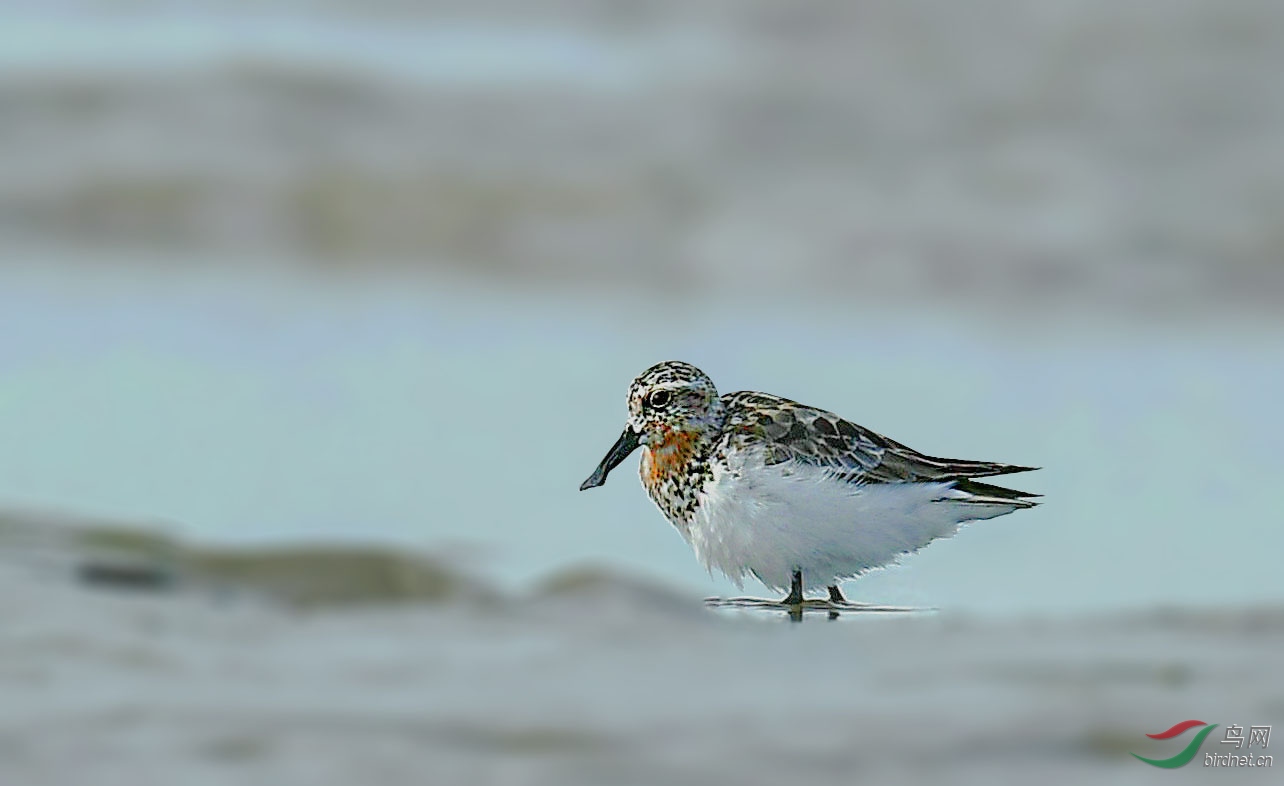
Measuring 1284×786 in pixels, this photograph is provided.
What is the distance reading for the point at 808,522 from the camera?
6.04ft

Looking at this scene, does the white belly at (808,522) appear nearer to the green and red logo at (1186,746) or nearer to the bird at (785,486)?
the bird at (785,486)

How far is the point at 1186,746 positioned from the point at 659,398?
7.09ft

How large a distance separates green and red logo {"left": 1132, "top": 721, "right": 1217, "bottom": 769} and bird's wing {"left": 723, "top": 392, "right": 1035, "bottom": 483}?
1.70 m

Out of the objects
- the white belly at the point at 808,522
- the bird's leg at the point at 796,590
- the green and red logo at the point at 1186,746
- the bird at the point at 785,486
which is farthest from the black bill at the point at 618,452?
the green and red logo at the point at 1186,746

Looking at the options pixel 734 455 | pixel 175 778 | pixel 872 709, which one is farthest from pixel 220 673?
pixel 734 455

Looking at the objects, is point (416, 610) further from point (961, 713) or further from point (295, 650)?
point (961, 713)

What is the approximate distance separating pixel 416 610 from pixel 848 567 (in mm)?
4146

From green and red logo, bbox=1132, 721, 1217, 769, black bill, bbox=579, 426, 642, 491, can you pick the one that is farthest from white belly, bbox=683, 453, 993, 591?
green and red logo, bbox=1132, 721, 1217, 769

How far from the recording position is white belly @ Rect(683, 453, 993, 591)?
1801 millimetres

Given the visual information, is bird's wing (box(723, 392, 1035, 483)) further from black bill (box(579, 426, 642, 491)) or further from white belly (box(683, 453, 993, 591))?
black bill (box(579, 426, 642, 491))

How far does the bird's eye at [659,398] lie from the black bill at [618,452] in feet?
0.21

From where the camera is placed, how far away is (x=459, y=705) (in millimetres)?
3816

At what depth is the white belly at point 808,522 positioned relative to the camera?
1801 mm

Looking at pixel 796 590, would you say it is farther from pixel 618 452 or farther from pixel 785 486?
pixel 618 452
